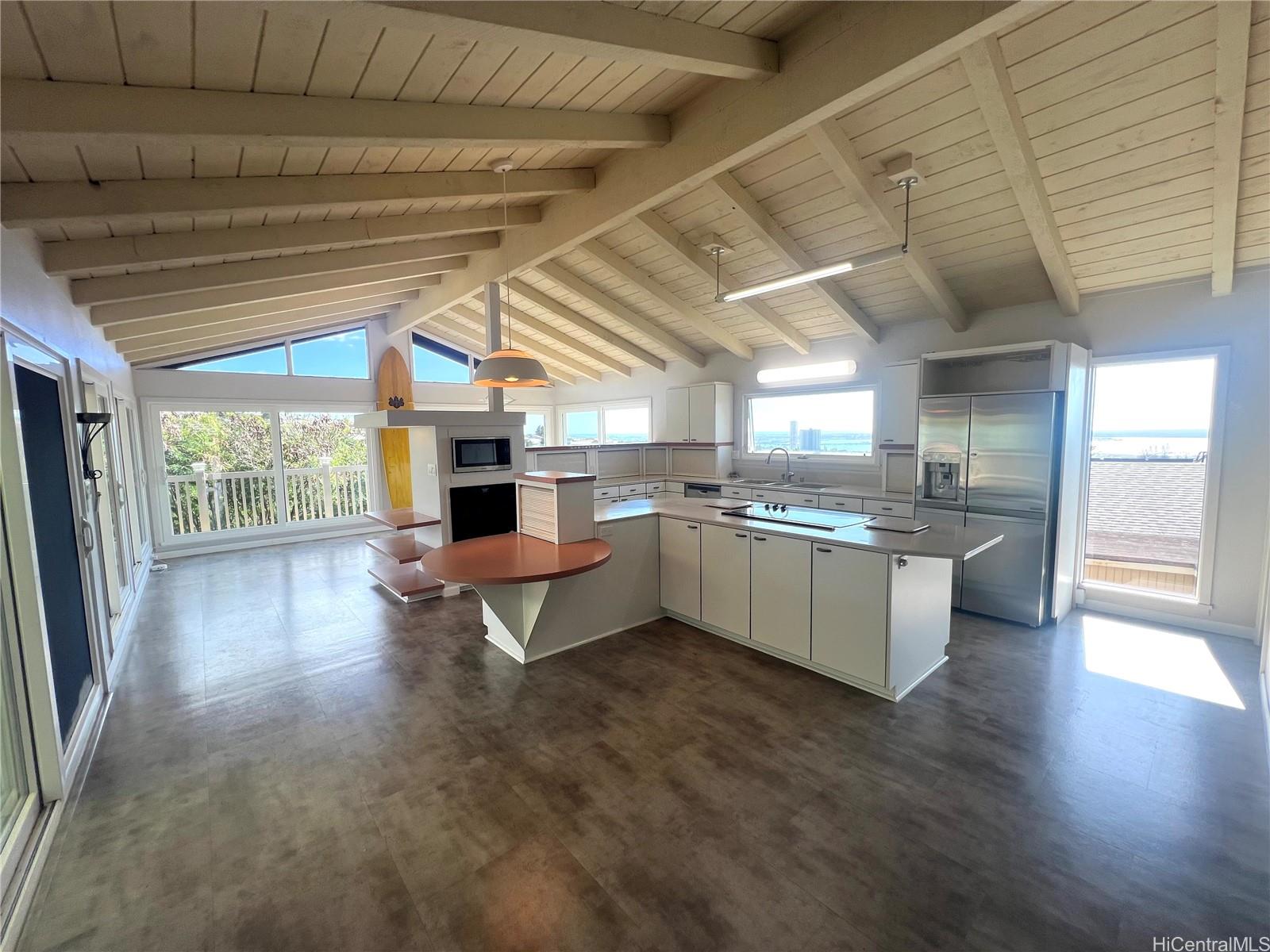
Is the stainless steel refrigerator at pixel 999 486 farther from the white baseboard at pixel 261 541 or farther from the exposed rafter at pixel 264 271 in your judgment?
the white baseboard at pixel 261 541

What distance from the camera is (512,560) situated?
295 cm

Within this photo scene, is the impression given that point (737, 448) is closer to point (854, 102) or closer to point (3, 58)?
point (854, 102)

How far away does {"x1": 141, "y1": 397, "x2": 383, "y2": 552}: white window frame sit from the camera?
6.31 metres

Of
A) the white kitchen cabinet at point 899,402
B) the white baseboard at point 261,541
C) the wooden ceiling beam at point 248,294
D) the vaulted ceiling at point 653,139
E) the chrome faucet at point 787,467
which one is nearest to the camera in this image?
the vaulted ceiling at point 653,139

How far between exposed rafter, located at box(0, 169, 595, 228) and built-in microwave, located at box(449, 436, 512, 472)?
225 centimetres

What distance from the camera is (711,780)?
2215 mm

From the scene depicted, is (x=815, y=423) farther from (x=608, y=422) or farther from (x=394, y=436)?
(x=394, y=436)

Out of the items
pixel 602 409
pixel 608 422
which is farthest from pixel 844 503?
pixel 602 409

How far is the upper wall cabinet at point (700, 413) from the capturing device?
6609 mm

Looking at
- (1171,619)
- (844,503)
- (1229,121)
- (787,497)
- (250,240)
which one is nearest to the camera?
(1229,121)

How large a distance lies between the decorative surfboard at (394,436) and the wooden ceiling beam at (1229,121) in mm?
8160

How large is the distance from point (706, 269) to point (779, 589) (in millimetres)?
2937

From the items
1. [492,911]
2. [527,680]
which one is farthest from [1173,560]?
[492,911]

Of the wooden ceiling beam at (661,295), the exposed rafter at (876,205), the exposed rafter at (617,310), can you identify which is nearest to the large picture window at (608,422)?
the exposed rafter at (617,310)
